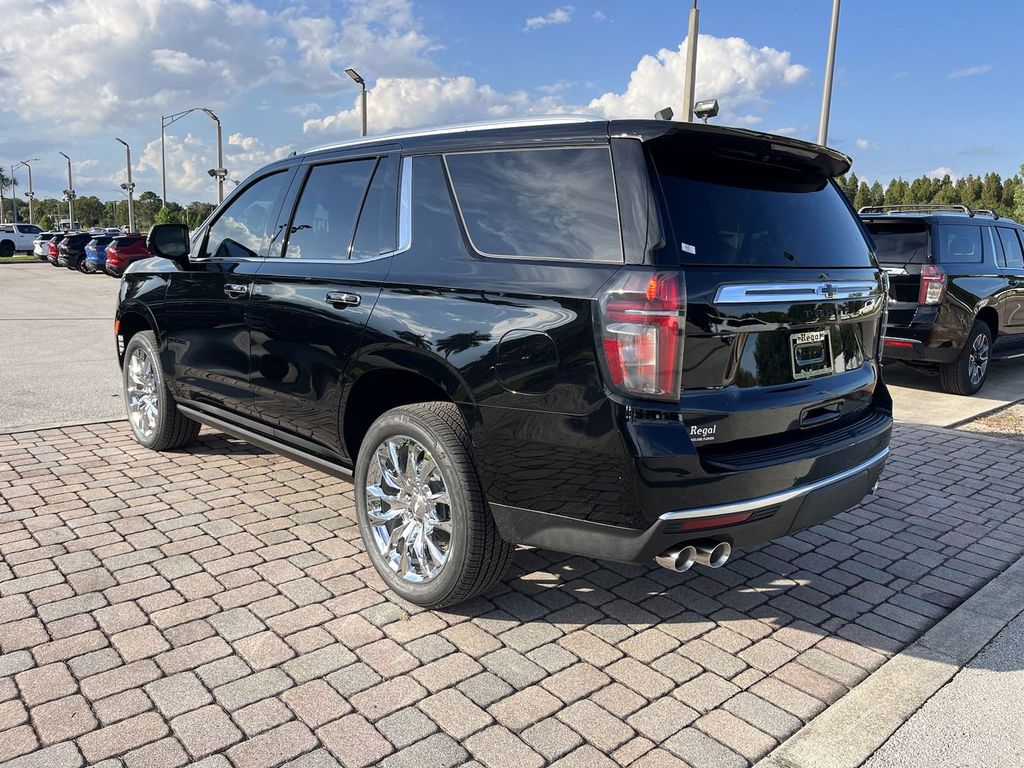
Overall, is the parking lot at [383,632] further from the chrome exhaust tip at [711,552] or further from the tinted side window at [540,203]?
the tinted side window at [540,203]

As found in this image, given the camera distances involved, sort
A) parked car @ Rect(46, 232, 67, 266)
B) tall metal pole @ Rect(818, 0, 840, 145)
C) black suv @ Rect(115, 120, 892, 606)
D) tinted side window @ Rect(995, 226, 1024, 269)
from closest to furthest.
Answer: black suv @ Rect(115, 120, 892, 606) → tinted side window @ Rect(995, 226, 1024, 269) → tall metal pole @ Rect(818, 0, 840, 145) → parked car @ Rect(46, 232, 67, 266)

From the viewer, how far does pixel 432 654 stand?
10.3 ft

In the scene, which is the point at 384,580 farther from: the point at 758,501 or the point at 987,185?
the point at 987,185

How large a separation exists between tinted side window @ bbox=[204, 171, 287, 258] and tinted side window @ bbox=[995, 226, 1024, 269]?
8711 mm

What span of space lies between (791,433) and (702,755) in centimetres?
122

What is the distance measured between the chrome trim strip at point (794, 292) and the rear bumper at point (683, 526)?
698mm

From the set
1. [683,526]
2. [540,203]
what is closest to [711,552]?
[683,526]

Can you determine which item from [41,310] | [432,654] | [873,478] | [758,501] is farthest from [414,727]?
[41,310]

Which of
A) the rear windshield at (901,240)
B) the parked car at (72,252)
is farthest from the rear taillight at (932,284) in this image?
the parked car at (72,252)

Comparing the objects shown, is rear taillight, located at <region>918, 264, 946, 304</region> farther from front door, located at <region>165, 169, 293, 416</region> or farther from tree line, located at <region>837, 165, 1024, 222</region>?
tree line, located at <region>837, 165, 1024, 222</region>

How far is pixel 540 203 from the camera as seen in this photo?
310 centimetres

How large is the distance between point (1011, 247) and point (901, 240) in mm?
2311

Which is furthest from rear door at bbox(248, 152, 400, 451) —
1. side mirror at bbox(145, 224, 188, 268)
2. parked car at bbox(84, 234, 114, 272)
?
parked car at bbox(84, 234, 114, 272)

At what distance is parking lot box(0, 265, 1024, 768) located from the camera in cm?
263
